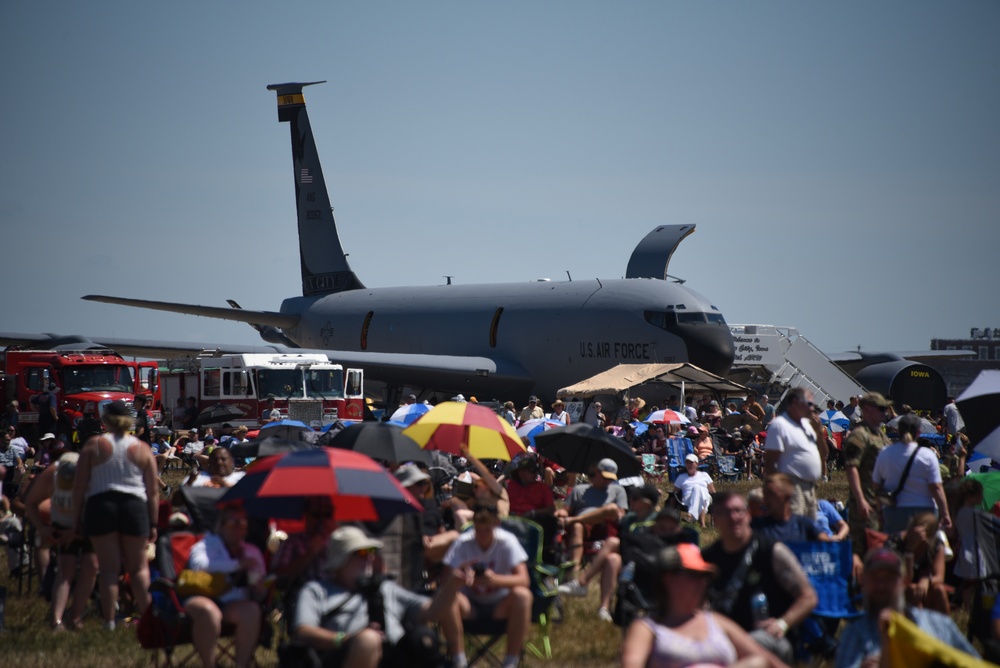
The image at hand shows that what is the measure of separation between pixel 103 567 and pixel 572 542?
138 inches

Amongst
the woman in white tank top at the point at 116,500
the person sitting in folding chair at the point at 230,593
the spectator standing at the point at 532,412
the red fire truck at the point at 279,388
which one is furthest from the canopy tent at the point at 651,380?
the person sitting in folding chair at the point at 230,593

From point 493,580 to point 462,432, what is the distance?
4207 mm

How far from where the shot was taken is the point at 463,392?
3194cm

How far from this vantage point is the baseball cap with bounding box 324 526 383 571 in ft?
19.2

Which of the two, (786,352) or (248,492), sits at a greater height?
(248,492)

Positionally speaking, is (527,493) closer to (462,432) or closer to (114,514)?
(462,432)

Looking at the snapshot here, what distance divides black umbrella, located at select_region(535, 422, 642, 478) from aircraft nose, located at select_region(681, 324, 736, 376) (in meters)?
14.6

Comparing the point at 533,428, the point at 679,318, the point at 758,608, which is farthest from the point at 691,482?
the point at 679,318

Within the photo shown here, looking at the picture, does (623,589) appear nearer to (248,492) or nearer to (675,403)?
(248,492)

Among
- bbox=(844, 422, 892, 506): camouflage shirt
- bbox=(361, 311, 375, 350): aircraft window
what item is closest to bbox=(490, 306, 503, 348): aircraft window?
bbox=(361, 311, 375, 350): aircraft window

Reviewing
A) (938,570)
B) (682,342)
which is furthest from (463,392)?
(938,570)

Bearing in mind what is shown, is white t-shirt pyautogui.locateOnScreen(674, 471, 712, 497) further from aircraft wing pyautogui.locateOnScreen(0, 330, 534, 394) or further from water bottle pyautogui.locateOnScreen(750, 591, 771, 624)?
aircraft wing pyautogui.locateOnScreen(0, 330, 534, 394)

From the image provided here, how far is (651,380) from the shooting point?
24250mm

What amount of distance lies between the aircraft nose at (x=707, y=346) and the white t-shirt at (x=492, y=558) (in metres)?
19.3
